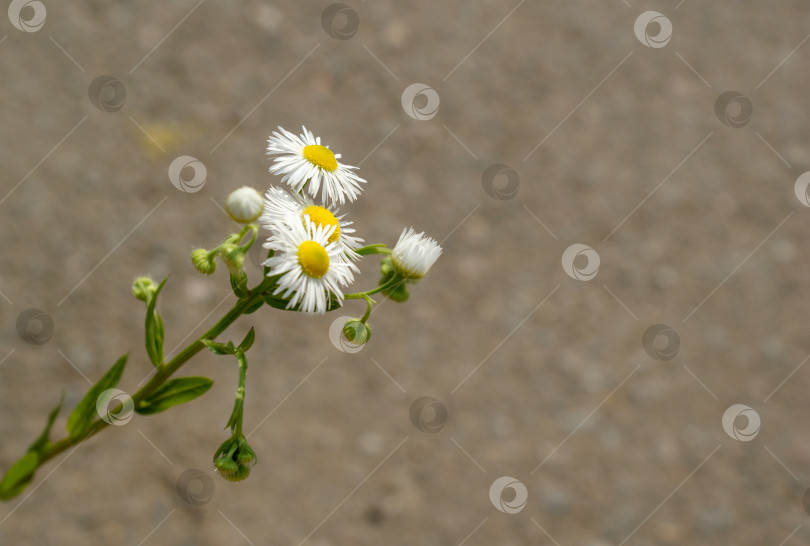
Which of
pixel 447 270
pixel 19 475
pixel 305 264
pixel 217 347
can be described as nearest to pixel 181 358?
pixel 217 347

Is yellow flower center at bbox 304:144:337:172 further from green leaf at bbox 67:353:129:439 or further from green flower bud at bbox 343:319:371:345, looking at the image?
green leaf at bbox 67:353:129:439

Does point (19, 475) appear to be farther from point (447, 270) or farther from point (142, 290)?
point (447, 270)

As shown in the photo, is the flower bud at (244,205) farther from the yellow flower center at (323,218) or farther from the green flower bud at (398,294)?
the green flower bud at (398,294)

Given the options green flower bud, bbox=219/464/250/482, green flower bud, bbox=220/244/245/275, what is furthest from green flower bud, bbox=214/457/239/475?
green flower bud, bbox=220/244/245/275

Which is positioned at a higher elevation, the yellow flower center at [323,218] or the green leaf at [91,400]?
the yellow flower center at [323,218]

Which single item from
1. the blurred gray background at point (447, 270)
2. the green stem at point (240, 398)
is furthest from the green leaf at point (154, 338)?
the blurred gray background at point (447, 270)

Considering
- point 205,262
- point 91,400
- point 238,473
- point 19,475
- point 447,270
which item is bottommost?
point 19,475

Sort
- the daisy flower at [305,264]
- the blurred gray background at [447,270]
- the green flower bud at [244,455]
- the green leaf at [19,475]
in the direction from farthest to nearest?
the blurred gray background at [447,270]
the green leaf at [19,475]
the green flower bud at [244,455]
the daisy flower at [305,264]
